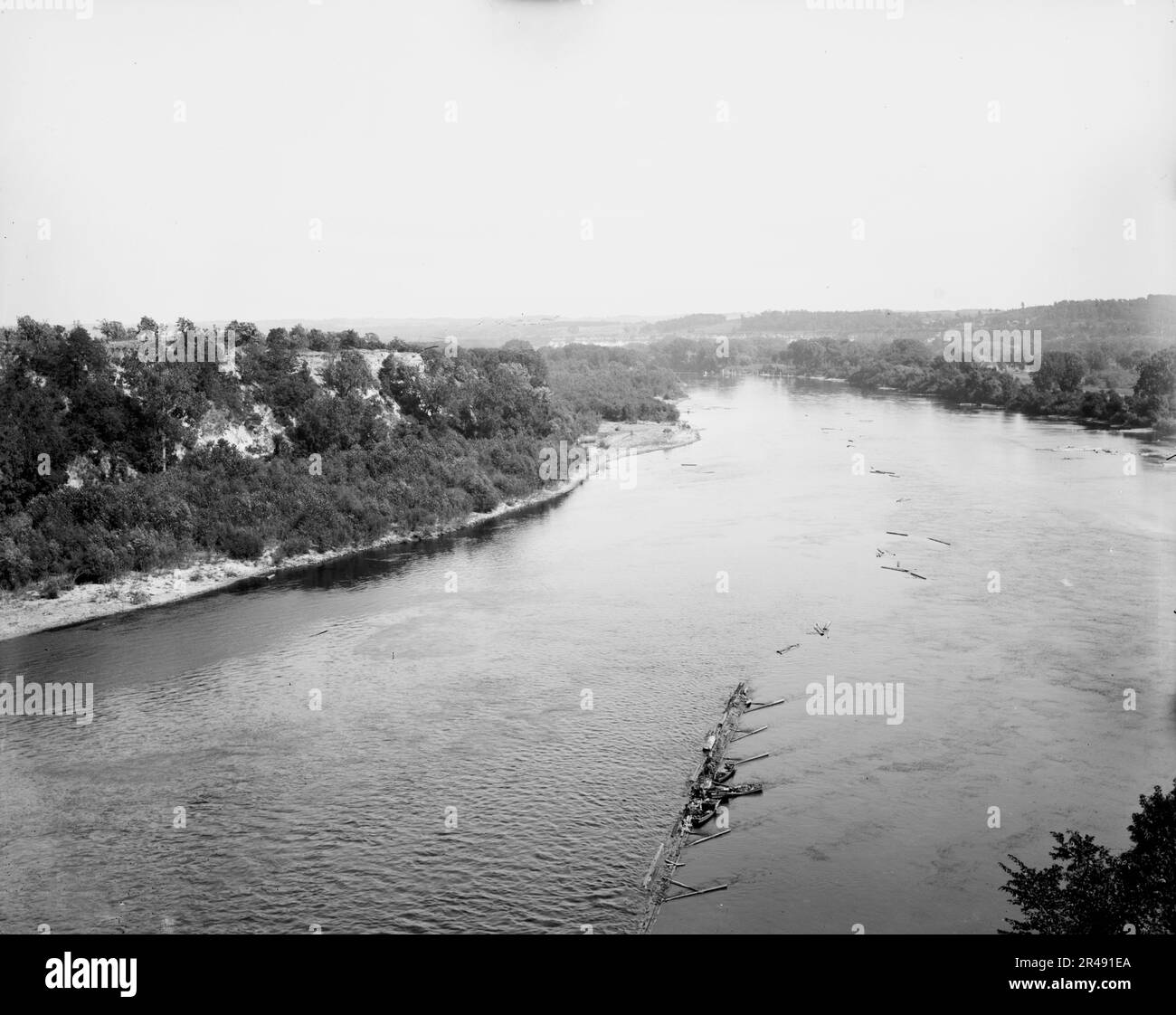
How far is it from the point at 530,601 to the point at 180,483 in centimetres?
726

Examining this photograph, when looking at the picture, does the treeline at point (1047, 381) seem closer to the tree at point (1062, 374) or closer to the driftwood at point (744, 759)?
the tree at point (1062, 374)

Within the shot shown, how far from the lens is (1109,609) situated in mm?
13609

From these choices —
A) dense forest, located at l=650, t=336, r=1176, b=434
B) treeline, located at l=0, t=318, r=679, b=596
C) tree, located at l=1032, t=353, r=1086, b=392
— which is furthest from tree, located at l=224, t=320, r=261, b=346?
tree, located at l=1032, t=353, r=1086, b=392

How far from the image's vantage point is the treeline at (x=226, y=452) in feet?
53.2

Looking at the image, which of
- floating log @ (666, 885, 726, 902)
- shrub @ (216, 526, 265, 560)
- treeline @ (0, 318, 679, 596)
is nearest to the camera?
floating log @ (666, 885, 726, 902)

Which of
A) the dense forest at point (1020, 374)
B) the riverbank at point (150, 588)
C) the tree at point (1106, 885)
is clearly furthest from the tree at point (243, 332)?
the dense forest at point (1020, 374)

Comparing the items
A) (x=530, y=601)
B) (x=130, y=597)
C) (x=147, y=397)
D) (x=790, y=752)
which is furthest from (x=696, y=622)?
(x=147, y=397)

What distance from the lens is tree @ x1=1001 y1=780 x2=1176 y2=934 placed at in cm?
622

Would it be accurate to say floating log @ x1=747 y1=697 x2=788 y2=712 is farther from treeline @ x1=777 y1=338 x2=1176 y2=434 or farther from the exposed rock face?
treeline @ x1=777 y1=338 x2=1176 y2=434

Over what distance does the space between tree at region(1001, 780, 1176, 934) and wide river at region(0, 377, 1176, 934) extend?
1.27ft

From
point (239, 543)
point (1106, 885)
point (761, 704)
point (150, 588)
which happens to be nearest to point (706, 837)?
point (761, 704)

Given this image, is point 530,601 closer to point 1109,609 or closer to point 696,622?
point 696,622

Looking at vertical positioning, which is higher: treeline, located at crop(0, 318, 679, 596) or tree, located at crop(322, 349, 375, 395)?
tree, located at crop(322, 349, 375, 395)

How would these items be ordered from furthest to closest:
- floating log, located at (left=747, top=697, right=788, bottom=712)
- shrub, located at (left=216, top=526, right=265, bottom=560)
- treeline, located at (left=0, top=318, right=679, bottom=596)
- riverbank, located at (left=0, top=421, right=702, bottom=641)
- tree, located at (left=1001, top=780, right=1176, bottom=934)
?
1. shrub, located at (left=216, top=526, right=265, bottom=560)
2. treeline, located at (left=0, top=318, right=679, bottom=596)
3. riverbank, located at (left=0, top=421, right=702, bottom=641)
4. floating log, located at (left=747, top=697, right=788, bottom=712)
5. tree, located at (left=1001, top=780, right=1176, bottom=934)
